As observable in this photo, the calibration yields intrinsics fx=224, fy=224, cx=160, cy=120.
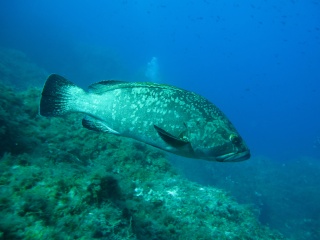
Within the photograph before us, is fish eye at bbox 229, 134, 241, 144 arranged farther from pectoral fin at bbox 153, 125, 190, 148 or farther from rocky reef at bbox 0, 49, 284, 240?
rocky reef at bbox 0, 49, 284, 240

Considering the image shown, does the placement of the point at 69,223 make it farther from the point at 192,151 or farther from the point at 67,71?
the point at 67,71

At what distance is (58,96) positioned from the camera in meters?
3.12

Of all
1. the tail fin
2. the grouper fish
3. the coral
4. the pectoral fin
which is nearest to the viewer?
the pectoral fin

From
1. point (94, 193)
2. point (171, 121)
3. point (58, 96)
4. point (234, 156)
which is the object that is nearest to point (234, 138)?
point (234, 156)

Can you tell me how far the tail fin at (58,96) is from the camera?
306cm

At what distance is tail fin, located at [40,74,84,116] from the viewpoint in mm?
3057

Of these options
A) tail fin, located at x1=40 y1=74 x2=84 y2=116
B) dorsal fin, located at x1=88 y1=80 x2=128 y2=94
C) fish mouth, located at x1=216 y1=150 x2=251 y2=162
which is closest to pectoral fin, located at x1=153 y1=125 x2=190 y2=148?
fish mouth, located at x1=216 y1=150 x2=251 y2=162

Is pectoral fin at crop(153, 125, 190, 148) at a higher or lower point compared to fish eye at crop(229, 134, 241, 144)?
lower

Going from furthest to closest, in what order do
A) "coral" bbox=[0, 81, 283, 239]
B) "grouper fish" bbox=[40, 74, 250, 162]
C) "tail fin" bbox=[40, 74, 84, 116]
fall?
1. "tail fin" bbox=[40, 74, 84, 116]
2. "grouper fish" bbox=[40, 74, 250, 162]
3. "coral" bbox=[0, 81, 283, 239]

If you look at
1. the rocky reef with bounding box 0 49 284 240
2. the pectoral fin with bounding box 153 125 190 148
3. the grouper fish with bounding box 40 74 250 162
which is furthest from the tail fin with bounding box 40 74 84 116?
the pectoral fin with bounding box 153 125 190 148

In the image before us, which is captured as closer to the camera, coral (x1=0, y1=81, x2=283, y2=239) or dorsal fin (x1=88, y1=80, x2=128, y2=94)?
coral (x1=0, y1=81, x2=283, y2=239)

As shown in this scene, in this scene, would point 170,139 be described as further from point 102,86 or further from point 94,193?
point 102,86

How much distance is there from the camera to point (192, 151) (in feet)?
8.98

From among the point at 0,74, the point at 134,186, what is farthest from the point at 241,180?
the point at 0,74
